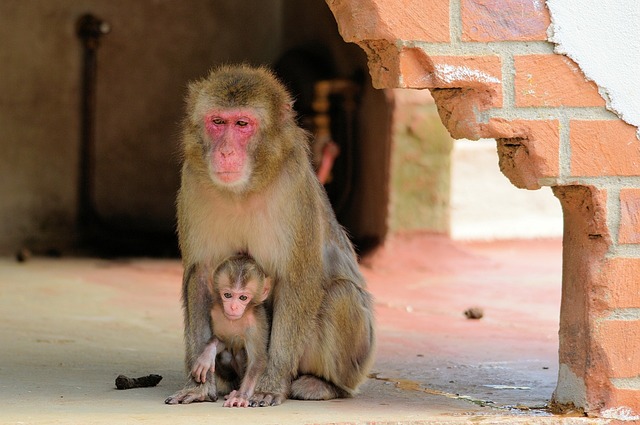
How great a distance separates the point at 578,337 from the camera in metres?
4.48

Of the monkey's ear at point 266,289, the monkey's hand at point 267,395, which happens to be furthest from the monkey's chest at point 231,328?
the monkey's hand at point 267,395

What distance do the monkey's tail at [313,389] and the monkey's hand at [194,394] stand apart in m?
0.34

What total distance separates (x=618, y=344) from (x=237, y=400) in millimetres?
1482

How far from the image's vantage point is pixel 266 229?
4.81 metres

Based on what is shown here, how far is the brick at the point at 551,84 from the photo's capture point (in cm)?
428

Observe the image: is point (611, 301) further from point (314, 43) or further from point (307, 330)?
point (314, 43)

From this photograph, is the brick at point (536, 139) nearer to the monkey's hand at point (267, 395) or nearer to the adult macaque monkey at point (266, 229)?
the adult macaque monkey at point (266, 229)

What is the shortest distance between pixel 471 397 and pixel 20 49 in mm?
7231

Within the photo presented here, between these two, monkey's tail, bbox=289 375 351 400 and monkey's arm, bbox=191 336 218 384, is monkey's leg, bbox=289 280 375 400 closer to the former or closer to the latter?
monkey's tail, bbox=289 375 351 400

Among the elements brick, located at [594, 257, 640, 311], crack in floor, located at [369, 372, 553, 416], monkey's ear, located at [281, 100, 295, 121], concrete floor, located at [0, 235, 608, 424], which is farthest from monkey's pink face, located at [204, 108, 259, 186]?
brick, located at [594, 257, 640, 311]

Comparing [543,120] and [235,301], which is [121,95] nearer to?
[235,301]

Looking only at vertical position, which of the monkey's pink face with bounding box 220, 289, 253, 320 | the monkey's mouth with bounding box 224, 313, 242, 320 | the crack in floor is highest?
the monkey's pink face with bounding box 220, 289, 253, 320

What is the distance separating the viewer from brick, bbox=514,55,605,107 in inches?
168

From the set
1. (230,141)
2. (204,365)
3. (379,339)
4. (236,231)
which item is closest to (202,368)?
(204,365)
